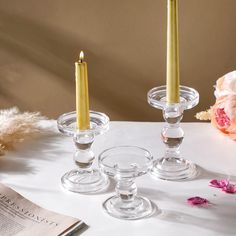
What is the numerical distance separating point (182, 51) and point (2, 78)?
0.73 meters

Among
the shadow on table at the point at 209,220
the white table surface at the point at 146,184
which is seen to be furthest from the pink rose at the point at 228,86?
the shadow on table at the point at 209,220

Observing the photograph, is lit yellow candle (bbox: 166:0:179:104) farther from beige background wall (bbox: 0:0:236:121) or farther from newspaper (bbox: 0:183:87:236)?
beige background wall (bbox: 0:0:236:121)

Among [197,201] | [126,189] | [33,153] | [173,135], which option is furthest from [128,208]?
[33,153]

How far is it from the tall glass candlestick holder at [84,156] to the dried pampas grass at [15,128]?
0.72 feet

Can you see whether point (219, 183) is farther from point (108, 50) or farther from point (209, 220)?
point (108, 50)

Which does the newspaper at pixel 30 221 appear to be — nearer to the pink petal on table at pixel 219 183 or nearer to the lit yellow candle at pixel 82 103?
the lit yellow candle at pixel 82 103

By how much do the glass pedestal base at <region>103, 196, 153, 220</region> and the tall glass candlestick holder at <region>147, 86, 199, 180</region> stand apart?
0.13 meters

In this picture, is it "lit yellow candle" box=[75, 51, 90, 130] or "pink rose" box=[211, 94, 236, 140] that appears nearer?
"lit yellow candle" box=[75, 51, 90, 130]

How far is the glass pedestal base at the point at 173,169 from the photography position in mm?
1396

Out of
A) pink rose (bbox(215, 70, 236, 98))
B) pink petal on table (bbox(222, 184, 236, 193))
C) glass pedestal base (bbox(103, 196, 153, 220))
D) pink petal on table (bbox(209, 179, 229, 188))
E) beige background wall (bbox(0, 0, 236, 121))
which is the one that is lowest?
glass pedestal base (bbox(103, 196, 153, 220))

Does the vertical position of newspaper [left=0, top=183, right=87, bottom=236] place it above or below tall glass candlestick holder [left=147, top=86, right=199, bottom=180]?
below

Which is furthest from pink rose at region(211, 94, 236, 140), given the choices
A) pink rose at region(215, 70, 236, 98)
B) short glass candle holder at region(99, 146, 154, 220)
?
short glass candle holder at region(99, 146, 154, 220)

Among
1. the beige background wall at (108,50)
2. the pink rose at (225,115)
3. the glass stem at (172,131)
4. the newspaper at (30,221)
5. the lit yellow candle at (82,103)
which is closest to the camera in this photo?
the newspaper at (30,221)

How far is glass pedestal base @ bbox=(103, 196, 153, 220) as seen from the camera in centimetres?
123
